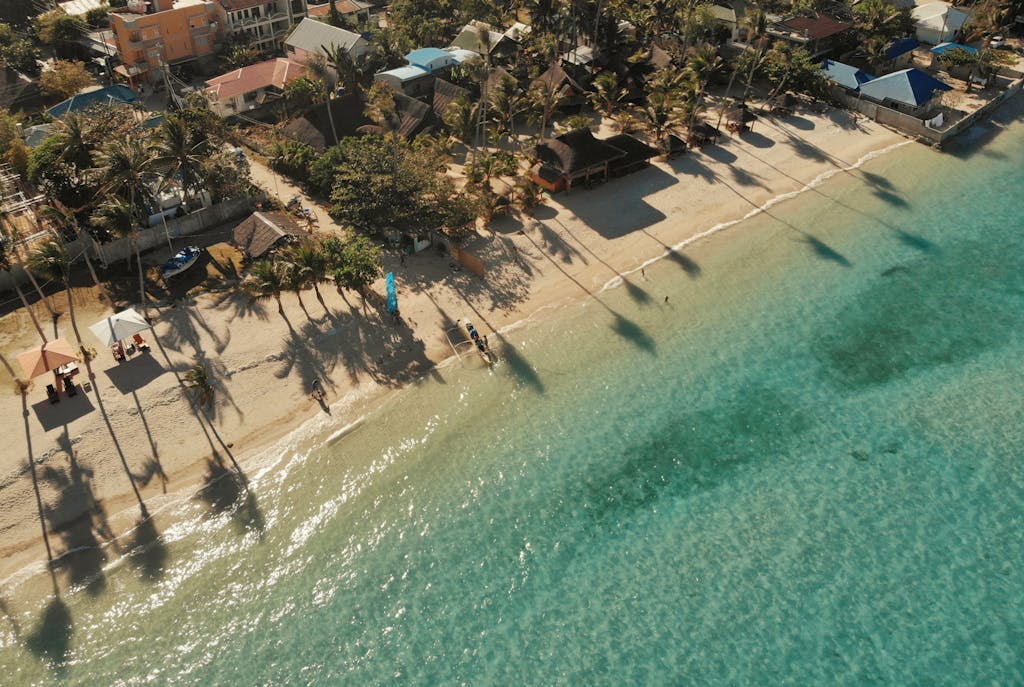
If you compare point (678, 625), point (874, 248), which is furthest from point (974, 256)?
point (678, 625)

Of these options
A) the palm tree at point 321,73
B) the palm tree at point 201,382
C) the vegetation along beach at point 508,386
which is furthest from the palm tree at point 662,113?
the palm tree at point 201,382

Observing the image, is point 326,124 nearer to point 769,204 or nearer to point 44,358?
point 44,358

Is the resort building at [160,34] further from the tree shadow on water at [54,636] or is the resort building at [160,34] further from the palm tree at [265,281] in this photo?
the tree shadow on water at [54,636]

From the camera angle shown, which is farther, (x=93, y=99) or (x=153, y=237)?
(x=93, y=99)

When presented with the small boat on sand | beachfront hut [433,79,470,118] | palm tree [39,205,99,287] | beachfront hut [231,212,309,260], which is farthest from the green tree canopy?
palm tree [39,205,99,287]

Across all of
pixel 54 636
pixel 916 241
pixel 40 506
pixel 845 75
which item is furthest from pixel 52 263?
pixel 845 75

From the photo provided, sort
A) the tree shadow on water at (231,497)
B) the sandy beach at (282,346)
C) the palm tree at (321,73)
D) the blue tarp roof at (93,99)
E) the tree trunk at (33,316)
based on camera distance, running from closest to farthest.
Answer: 1. the tree shadow on water at (231,497)
2. the sandy beach at (282,346)
3. the tree trunk at (33,316)
4. the palm tree at (321,73)
5. the blue tarp roof at (93,99)

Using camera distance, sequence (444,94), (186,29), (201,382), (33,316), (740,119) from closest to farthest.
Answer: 1. (201,382)
2. (33,316)
3. (444,94)
4. (740,119)
5. (186,29)
